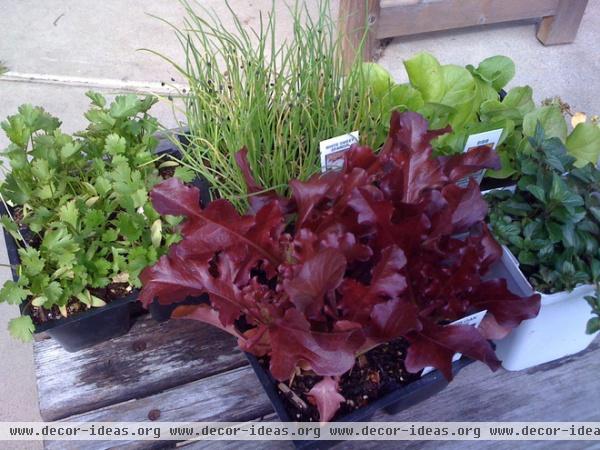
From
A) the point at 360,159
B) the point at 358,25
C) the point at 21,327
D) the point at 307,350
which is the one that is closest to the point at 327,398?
the point at 307,350

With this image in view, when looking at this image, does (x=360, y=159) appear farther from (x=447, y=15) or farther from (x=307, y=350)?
(x=447, y=15)

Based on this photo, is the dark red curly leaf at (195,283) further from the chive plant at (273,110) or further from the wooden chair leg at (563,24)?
the wooden chair leg at (563,24)

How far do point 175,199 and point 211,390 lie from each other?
27cm

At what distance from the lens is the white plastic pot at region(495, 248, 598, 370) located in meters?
0.67

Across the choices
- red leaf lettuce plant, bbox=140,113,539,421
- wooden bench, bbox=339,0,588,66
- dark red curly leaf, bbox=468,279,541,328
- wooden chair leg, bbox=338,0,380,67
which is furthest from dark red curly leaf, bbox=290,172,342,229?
wooden bench, bbox=339,0,588,66

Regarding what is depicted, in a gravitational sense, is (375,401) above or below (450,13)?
below

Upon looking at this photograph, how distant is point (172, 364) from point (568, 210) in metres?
0.56

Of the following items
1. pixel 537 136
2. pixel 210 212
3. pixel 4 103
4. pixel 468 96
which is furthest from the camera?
pixel 4 103

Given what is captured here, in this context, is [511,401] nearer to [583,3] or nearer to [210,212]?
[210,212]

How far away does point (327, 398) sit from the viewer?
1.94 feet

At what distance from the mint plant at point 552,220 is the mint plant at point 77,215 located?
475 mm

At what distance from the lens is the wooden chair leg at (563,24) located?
1934mm

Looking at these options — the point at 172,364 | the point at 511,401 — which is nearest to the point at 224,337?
the point at 172,364

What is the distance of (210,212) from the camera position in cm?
63
